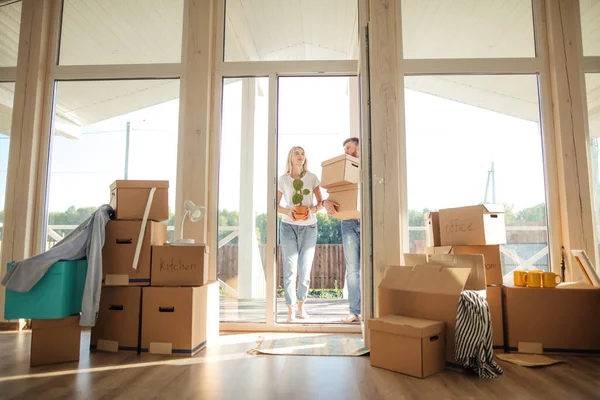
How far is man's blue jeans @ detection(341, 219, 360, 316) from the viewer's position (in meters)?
3.53

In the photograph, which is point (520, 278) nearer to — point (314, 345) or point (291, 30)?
point (314, 345)

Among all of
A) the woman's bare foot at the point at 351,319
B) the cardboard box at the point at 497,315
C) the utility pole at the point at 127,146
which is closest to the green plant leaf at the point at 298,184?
the woman's bare foot at the point at 351,319

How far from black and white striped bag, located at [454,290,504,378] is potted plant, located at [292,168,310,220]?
1602 mm

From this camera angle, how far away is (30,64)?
3600mm

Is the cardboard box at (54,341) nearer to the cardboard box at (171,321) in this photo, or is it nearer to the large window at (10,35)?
the cardboard box at (171,321)

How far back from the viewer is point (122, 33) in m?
3.70

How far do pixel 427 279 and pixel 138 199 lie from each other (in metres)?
1.86

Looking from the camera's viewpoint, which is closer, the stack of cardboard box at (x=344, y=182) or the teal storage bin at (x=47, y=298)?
the teal storage bin at (x=47, y=298)

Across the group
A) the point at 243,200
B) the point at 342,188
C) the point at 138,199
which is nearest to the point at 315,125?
the point at 342,188

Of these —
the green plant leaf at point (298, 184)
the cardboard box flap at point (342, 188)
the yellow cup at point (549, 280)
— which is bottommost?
the yellow cup at point (549, 280)

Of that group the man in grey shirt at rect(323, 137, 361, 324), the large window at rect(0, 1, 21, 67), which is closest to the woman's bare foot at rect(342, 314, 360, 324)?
the man in grey shirt at rect(323, 137, 361, 324)

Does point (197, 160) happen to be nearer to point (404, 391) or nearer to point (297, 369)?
point (297, 369)

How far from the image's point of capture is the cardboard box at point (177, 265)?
2699 millimetres

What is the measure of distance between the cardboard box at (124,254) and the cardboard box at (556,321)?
2.31 meters
